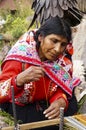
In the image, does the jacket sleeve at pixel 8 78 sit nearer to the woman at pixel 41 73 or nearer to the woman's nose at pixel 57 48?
the woman at pixel 41 73

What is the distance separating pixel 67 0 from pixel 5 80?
190cm

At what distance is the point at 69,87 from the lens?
302cm

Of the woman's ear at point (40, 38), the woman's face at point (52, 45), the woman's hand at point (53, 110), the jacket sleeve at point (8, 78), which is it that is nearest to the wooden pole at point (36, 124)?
the woman's hand at point (53, 110)

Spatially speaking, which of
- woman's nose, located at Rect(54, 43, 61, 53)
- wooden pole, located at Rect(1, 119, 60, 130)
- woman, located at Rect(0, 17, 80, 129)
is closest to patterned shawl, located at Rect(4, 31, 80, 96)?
woman, located at Rect(0, 17, 80, 129)

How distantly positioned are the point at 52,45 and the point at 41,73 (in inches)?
8.1

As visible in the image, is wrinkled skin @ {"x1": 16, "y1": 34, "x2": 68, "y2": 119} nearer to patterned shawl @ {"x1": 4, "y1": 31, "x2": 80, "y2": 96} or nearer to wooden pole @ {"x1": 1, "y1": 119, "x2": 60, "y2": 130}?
patterned shawl @ {"x1": 4, "y1": 31, "x2": 80, "y2": 96}

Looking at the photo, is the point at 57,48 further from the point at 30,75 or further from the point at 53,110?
the point at 53,110

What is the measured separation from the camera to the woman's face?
2680mm

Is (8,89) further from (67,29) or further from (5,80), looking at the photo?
(67,29)

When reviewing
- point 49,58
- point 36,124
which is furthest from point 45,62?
point 36,124

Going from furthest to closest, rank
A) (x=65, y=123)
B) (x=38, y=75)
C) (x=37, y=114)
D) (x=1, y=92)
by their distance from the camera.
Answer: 1. (x=37, y=114)
2. (x=1, y=92)
3. (x=38, y=75)
4. (x=65, y=123)

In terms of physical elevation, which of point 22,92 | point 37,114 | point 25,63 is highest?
point 25,63

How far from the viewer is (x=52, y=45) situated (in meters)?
2.68

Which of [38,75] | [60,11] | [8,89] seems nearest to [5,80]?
[8,89]
